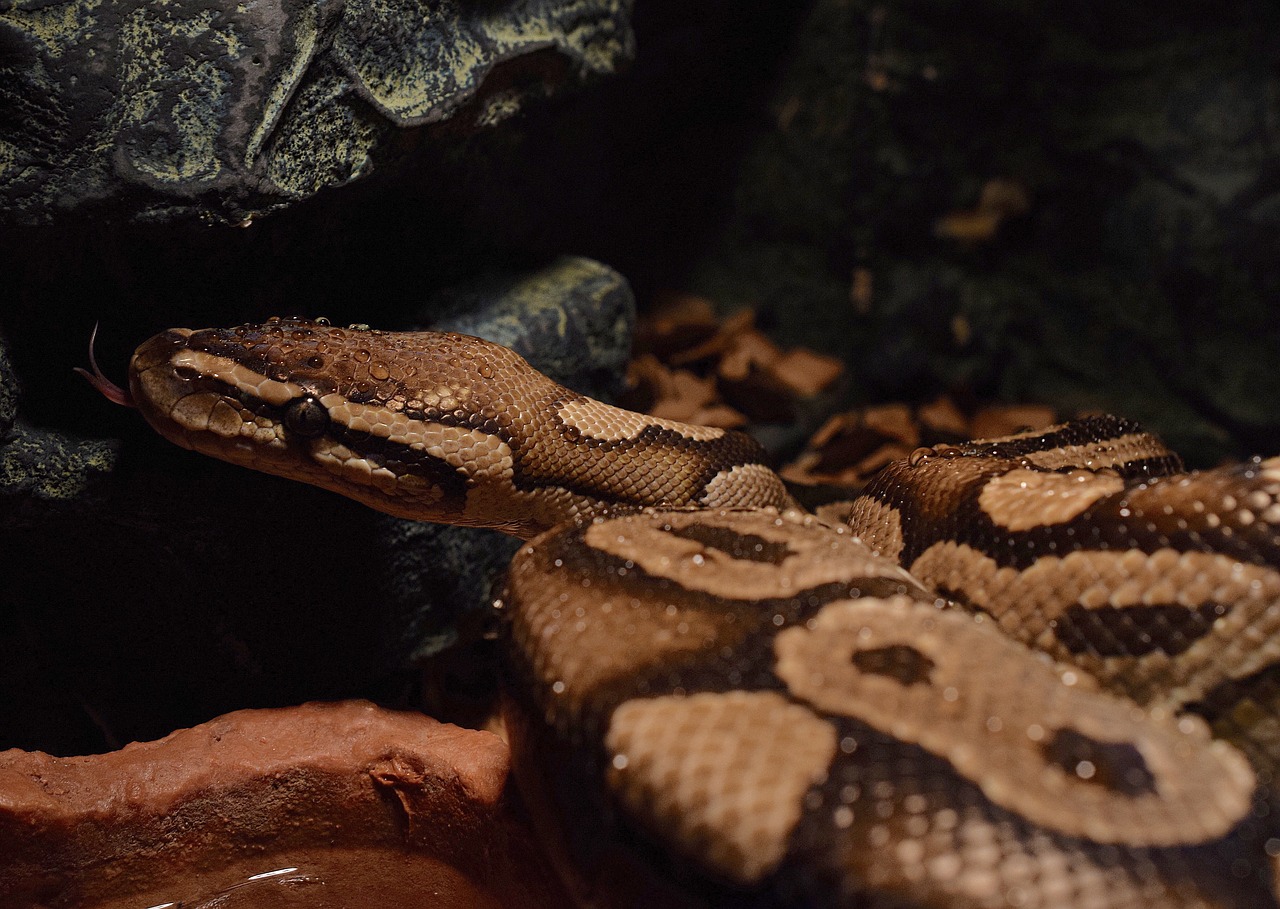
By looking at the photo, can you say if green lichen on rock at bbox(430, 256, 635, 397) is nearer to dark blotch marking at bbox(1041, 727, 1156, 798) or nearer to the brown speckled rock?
the brown speckled rock

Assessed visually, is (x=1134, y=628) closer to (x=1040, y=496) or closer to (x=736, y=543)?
(x=1040, y=496)

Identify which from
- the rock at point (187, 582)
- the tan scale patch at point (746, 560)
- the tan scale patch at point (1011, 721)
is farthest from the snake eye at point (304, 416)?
the tan scale patch at point (1011, 721)

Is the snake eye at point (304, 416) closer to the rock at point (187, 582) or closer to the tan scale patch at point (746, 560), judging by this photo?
the rock at point (187, 582)

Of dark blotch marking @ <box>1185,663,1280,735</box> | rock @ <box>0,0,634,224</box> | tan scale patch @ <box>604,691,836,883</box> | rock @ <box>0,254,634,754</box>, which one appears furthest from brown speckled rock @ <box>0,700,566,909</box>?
dark blotch marking @ <box>1185,663,1280,735</box>

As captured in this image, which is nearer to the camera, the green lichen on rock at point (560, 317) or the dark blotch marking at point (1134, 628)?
the dark blotch marking at point (1134, 628)

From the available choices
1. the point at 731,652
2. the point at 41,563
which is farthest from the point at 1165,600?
the point at 41,563
